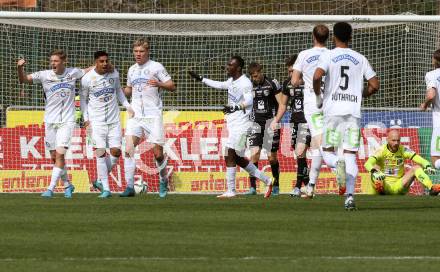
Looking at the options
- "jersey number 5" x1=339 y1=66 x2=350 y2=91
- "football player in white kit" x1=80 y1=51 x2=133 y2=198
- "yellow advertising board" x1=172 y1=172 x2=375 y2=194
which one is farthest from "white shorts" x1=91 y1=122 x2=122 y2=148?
"jersey number 5" x1=339 y1=66 x2=350 y2=91

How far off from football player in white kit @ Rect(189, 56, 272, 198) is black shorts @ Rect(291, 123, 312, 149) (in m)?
0.85

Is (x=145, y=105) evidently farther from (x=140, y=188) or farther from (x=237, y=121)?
(x=140, y=188)

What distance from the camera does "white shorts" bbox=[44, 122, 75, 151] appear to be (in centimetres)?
1905

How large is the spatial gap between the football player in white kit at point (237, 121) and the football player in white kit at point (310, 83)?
5.62 feet

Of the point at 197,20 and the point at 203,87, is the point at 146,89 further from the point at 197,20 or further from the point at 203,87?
the point at 203,87

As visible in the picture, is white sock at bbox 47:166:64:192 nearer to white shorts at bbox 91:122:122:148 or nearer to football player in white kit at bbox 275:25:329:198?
white shorts at bbox 91:122:122:148

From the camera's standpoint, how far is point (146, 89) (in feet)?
62.5

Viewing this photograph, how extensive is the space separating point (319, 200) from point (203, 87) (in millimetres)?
8059

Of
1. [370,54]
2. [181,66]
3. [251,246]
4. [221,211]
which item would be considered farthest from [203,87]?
[251,246]

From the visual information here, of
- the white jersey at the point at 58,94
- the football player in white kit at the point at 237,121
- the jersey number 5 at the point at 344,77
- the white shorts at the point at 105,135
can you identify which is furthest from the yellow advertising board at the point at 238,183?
the jersey number 5 at the point at 344,77

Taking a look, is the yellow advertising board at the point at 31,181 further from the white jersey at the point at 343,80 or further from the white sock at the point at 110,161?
the white jersey at the point at 343,80

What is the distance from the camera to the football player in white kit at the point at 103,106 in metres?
19.1

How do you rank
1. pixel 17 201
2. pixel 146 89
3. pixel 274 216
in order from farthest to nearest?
pixel 146 89
pixel 17 201
pixel 274 216

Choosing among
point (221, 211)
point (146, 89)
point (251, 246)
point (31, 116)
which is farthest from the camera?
point (31, 116)
